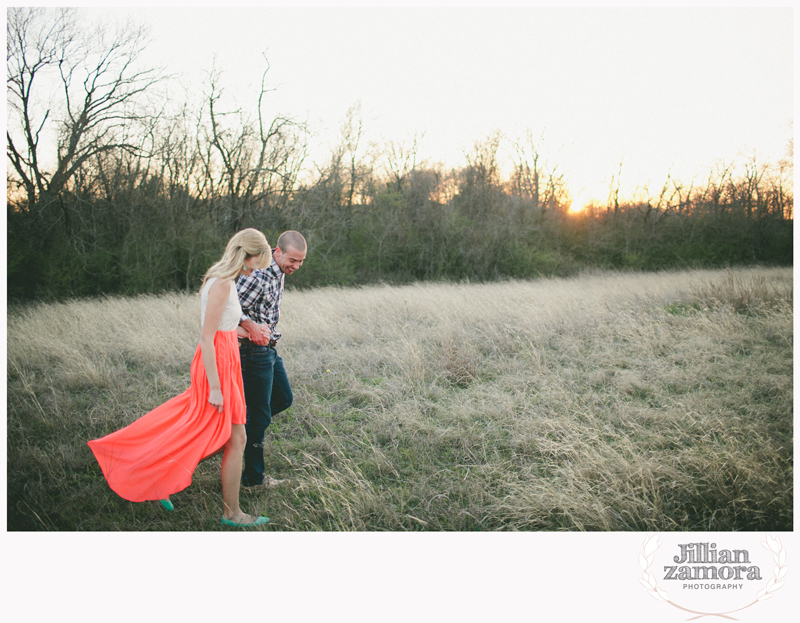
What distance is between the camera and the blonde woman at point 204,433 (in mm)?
A: 2215

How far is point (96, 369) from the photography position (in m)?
5.23

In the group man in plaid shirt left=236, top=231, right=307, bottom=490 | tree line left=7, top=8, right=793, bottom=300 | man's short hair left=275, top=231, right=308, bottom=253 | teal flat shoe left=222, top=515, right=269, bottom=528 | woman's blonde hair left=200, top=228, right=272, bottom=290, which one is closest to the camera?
woman's blonde hair left=200, top=228, right=272, bottom=290

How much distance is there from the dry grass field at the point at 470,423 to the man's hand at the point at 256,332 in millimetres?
1138

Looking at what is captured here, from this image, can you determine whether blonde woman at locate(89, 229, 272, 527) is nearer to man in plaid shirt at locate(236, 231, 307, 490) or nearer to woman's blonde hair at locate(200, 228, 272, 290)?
woman's blonde hair at locate(200, 228, 272, 290)

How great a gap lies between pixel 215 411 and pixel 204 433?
15 cm

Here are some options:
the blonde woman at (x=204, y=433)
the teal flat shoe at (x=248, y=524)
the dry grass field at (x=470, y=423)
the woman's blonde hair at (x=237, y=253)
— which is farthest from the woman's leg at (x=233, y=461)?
the woman's blonde hair at (x=237, y=253)

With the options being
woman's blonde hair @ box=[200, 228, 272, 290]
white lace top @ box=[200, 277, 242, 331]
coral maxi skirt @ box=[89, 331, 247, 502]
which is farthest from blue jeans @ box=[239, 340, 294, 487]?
woman's blonde hair @ box=[200, 228, 272, 290]

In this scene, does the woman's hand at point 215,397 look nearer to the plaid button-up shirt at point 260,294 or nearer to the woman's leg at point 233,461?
the woman's leg at point 233,461

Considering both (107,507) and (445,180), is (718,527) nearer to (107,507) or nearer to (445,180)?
(107,507)

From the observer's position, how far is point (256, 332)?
2453 mm

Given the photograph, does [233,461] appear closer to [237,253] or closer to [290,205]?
[237,253]

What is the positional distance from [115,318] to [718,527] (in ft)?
33.2

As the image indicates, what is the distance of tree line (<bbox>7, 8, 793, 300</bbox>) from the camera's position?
1105cm

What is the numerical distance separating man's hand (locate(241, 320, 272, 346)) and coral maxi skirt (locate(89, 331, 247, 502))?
0.40 feet
